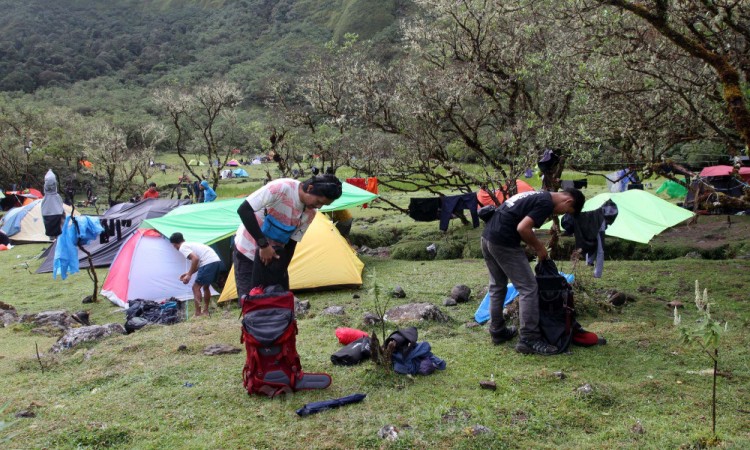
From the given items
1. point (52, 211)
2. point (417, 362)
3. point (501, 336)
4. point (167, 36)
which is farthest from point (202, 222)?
point (167, 36)

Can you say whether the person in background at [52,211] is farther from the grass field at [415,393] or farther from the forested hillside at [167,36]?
the forested hillside at [167,36]

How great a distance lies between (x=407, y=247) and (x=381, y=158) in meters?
3.30

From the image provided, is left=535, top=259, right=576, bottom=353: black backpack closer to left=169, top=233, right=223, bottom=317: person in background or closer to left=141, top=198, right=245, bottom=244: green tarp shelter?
left=169, top=233, right=223, bottom=317: person in background

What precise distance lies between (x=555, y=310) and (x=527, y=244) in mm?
732

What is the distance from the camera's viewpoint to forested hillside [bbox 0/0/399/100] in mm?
80688

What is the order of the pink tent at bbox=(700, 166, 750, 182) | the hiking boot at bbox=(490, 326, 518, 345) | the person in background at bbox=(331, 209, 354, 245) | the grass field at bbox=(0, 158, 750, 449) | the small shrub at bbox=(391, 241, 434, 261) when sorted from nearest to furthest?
1. the grass field at bbox=(0, 158, 750, 449)
2. the hiking boot at bbox=(490, 326, 518, 345)
3. the small shrub at bbox=(391, 241, 434, 261)
4. the person in background at bbox=(331, 209, 354, 245)
5. the pink tent at bbox=(700, 166, 750, 182)

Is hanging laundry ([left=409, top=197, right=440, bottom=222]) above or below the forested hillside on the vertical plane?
below

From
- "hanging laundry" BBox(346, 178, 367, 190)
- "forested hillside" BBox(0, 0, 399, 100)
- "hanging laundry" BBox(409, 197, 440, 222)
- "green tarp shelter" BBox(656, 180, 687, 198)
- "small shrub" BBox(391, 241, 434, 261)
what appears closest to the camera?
"small shrub" BBox(391, 241, 434, 261)

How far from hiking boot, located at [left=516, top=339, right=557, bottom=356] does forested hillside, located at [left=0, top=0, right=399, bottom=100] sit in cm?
6145

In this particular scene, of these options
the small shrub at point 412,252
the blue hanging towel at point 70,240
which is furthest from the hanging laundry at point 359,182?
the blue hanging towel at point 70,240

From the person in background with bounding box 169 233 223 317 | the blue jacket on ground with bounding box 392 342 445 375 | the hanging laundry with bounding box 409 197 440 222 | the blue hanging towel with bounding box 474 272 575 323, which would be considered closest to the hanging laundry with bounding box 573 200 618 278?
the blue hanging towel with bounding box 474 272 575 323

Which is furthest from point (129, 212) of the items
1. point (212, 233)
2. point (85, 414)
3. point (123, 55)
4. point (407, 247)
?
point (123, 55)

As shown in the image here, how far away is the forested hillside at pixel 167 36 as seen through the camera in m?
80.7

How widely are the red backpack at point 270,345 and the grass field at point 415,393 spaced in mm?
111
